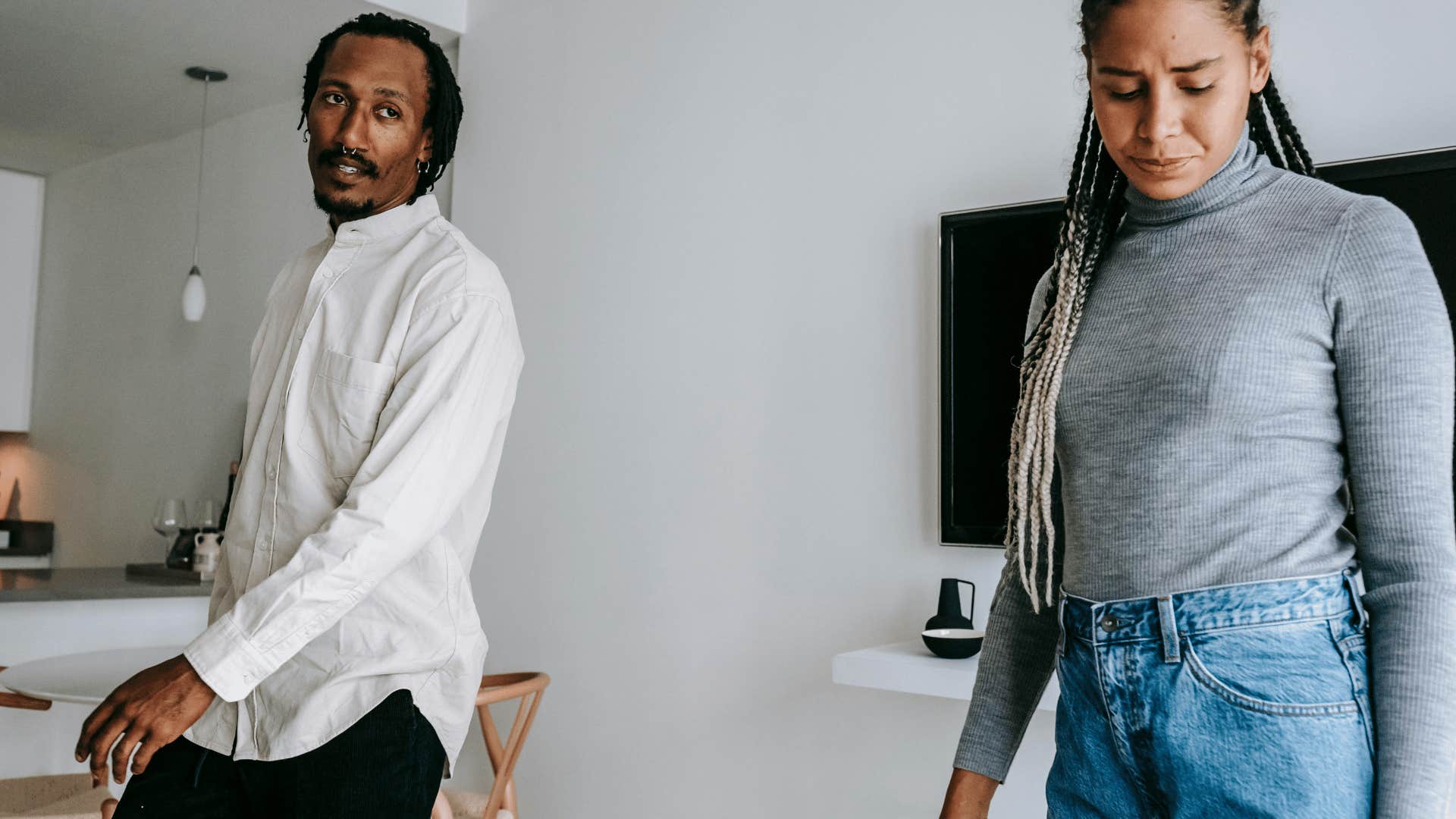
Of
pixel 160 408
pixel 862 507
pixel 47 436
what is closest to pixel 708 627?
pixel 862 507

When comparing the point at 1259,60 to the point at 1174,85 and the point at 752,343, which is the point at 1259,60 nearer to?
the point at 1174,85

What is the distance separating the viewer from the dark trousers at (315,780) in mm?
1276

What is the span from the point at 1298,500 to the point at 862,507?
5.90 feet

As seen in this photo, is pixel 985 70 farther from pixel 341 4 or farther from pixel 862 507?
pixel 341 4

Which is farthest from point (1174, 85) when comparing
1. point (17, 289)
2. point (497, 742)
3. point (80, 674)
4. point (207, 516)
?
point (17, 289)

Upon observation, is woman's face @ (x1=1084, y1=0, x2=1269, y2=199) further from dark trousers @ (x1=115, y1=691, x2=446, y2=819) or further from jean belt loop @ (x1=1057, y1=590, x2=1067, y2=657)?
dark trousers @ (x1=115, y1=691, x2=446, y2=819)

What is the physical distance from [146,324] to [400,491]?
169 inches

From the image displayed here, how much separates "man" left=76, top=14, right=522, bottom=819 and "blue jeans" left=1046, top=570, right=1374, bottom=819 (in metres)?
0.76

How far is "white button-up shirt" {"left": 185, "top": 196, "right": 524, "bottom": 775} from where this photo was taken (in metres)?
1.21

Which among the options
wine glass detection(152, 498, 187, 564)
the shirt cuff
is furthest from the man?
wine glass detection(152, 498, 187, 564)

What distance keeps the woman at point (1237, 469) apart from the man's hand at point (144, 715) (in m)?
0.85

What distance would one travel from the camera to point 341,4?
3.61 m

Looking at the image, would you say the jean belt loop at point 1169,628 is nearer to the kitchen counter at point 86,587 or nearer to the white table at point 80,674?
the white table at point 80,674

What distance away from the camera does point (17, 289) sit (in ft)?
18.3
